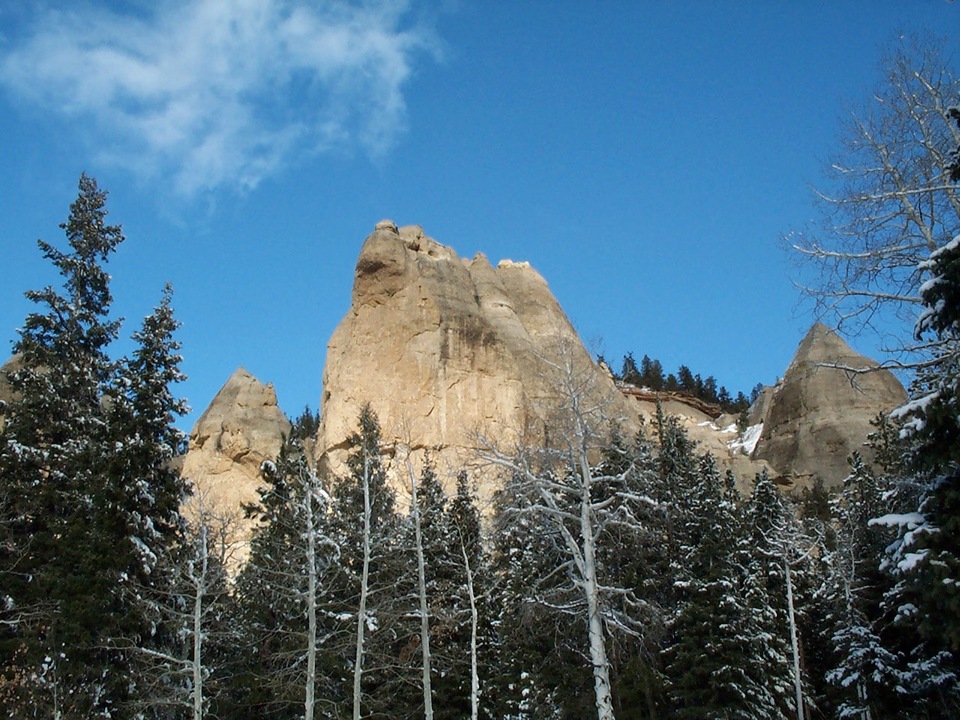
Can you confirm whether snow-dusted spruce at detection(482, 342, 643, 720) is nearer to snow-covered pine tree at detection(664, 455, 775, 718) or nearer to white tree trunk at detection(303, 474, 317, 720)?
white tree trunk at detection(303, 474, 317, 720)

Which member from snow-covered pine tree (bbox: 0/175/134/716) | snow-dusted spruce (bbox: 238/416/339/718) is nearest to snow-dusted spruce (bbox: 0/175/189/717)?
snow-covered pine tree (bbox: 0/175/134/716)

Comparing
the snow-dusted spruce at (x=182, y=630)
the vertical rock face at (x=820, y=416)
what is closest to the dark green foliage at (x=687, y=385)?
the vertical rock face at (x=820, y=416)

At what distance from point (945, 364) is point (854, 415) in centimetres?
6486

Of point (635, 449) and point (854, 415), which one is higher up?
point (854, 415)

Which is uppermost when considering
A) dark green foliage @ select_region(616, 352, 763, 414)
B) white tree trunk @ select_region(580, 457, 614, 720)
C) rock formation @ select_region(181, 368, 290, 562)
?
dark green foliage @ select_region(616, 352, 763, 414)

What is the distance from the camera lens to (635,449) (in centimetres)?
2306

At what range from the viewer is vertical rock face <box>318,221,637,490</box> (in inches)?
2328

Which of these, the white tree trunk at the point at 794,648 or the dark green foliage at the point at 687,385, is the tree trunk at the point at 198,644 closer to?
the white tree trunk at the point at 794,648

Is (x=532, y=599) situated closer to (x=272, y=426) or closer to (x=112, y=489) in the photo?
(x=112, y=489)

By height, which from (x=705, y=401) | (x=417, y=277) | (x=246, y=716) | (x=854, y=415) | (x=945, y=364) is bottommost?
(x=246, y=716)

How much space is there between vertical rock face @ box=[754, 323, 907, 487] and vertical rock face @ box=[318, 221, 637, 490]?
15350mm

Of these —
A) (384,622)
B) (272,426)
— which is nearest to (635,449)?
(384,622)

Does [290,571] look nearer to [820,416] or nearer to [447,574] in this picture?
[447,574]

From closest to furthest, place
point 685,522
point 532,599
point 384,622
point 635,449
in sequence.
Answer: point 532,599, point 635,449, point 384,622, point 685,522
